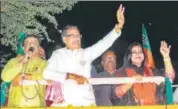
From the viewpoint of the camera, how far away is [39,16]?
19.7ft

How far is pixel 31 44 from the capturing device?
604 centimetres

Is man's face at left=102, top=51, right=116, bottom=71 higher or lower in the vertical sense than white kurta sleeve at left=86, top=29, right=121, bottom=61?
lower

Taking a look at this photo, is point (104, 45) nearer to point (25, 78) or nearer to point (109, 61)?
point (109, 61)

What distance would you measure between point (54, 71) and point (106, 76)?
1.79 feet

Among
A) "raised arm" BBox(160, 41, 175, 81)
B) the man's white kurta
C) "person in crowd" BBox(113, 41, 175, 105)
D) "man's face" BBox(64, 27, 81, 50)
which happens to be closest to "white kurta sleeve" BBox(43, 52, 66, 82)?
the man's white kurta

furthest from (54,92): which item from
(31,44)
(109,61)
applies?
(109,61)

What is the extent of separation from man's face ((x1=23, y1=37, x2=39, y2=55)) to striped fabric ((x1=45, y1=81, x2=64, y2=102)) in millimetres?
386

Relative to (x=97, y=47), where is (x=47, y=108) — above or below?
below

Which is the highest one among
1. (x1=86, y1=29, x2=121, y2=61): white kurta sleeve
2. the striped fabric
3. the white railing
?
(x1=86, y1=29, x2=121, y2=61): white kurta sleeve

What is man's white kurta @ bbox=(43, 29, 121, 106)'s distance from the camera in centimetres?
600

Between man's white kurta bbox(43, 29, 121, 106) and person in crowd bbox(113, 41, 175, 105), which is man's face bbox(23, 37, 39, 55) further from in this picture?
person in crowd bbox(113, 41, 175, 105)

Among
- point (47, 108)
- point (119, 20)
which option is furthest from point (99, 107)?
point (119, 20)

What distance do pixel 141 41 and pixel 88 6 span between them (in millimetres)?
659

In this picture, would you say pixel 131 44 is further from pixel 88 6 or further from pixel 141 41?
pixel 88 6
